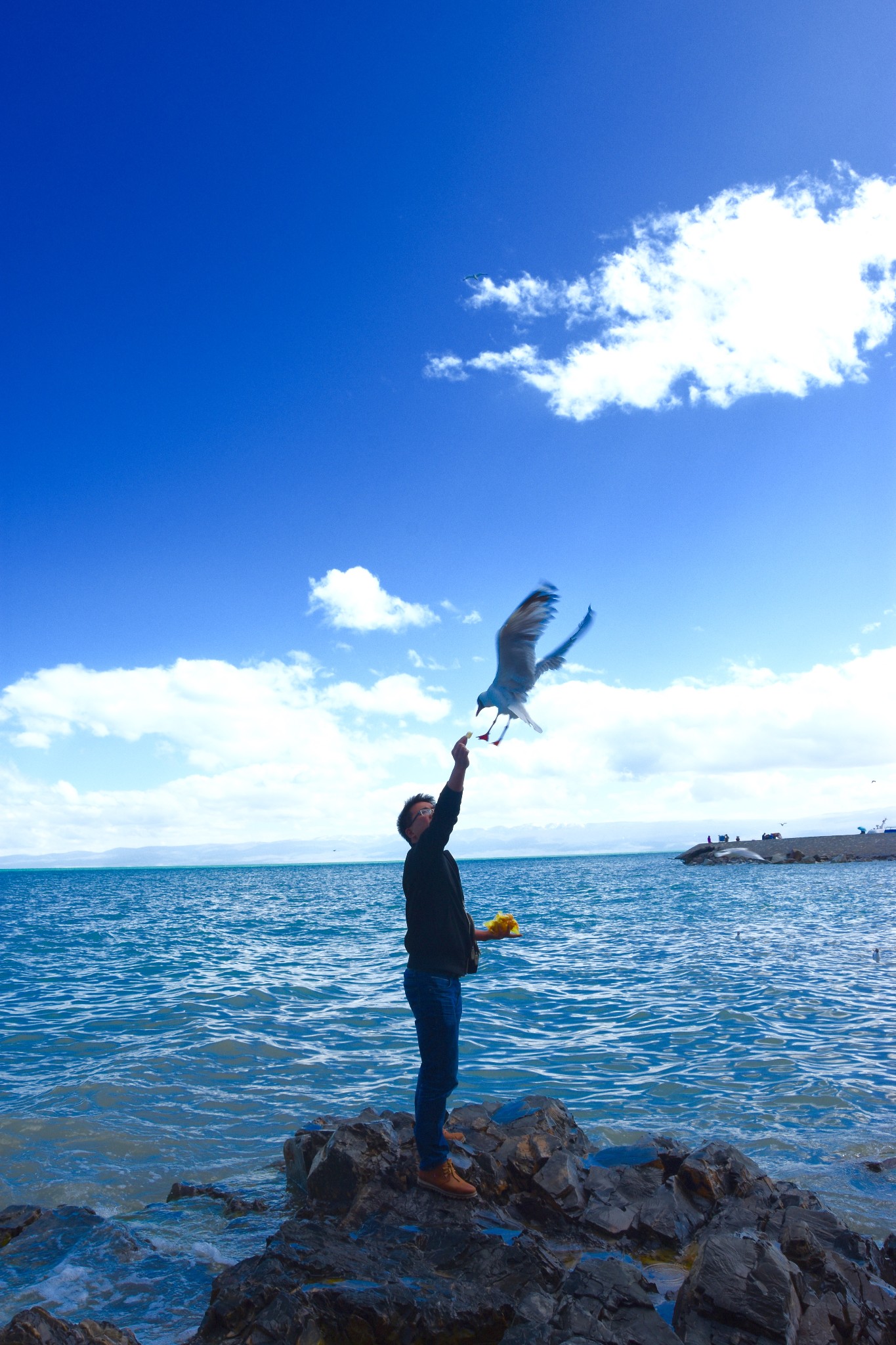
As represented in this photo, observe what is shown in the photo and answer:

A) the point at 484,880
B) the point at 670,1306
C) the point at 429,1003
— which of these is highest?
the point at 429,1003

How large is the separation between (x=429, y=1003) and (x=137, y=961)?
20383 mm

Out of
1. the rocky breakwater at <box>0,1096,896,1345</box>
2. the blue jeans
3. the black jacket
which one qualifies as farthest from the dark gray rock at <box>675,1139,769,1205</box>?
the black jacket

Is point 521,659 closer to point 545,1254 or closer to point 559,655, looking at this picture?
point 559,655

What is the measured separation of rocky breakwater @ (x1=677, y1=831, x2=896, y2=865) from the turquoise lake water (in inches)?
2522

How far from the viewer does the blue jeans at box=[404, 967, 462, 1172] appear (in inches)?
205

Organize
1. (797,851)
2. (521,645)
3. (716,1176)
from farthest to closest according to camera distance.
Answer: (797,851)
(716,1176)
(521,645)

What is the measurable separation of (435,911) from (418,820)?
25.9 inches

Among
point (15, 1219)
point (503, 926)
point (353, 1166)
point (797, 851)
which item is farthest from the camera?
point (797, 851)

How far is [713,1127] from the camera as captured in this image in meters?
8.14

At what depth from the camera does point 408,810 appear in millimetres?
5625

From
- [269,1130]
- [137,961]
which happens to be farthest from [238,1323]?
[137,961]

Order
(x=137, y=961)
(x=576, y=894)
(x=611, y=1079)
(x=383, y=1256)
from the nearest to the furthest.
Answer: (x=383, y=1256), (x=611, y=1079), (x=137, y=961), (x=576, y=894)

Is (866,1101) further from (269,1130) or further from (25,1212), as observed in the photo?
(25,1212)

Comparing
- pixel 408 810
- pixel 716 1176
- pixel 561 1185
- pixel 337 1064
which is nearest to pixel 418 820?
pixel 408 810
